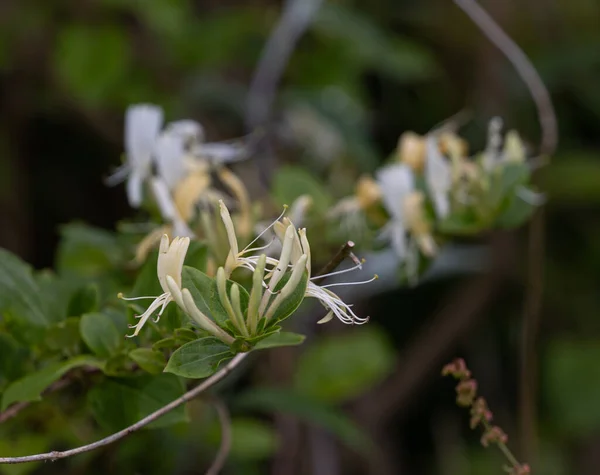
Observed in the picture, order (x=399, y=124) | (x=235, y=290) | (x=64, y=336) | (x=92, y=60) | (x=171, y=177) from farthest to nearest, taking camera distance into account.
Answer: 1. (x=399, y=124)
2. (x=92, y=60)
3. (x=171, y=177)
4. (x=64, y=336)
5. (x=235, y=290)

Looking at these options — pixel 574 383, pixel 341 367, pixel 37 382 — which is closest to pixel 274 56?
pixel 341 367

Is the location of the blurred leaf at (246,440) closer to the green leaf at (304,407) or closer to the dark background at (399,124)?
the green leaf at (304,407)

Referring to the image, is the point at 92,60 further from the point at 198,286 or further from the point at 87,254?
the point at 198,286

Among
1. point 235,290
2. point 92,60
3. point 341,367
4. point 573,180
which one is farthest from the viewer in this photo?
point 573,180

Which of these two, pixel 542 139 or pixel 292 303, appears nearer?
pixel 292 303

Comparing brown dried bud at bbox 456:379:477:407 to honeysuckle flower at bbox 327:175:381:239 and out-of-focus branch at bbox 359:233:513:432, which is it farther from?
out-of-focus branch at bbox 359:233:513:432

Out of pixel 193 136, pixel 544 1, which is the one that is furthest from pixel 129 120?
pixel 544 1

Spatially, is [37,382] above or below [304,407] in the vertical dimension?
above

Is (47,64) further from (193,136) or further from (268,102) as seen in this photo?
(193,136)

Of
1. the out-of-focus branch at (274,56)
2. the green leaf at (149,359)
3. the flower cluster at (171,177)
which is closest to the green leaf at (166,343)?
the green leaf at (149,359)
